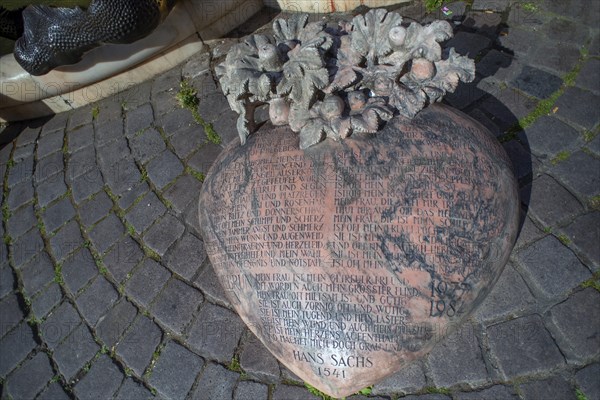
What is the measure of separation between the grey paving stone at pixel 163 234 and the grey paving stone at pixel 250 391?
1.20m

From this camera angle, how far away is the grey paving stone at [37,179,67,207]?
412cm

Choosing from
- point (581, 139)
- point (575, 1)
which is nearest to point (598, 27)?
point (575, 1)

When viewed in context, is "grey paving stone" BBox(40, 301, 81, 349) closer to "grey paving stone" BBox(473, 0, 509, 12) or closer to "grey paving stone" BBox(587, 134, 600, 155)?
"grey paving stone" BBox(587, 134, 600, 155)

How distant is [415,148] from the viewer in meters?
2.65

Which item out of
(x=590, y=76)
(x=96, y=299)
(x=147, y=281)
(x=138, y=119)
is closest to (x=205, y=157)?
(x=138, y=119)

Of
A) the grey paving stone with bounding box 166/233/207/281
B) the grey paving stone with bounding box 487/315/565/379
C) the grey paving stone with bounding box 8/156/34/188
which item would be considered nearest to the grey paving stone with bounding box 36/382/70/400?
the grey paving stone with bounding box 166/233/207/281

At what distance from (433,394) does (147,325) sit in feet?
6.52

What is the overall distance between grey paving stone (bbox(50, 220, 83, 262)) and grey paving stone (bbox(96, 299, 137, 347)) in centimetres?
74

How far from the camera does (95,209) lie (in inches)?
153

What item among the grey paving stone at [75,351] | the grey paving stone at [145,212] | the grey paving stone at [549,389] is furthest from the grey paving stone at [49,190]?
the grey paving stone at [549,389]

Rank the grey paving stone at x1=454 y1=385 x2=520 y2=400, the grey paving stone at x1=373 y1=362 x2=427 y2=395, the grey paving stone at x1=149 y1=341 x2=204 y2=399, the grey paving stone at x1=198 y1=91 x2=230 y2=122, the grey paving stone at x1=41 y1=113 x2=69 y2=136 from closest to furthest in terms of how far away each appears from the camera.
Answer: the grey paving stone at x1=454 y1=385 x2=520 y2=400, the grey paving stone at x1=373 y1=362 x2=427 y2=395, the grey paving stone at x1=149 y1=341 x2=204 y2=399, the grey paving stone at x1=198 y1=91 x2=230 y2=122, the grey paving stone at x1=41 y1=113 x2=69 y2=136

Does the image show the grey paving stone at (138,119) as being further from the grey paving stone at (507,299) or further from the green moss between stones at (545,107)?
the grey paving stone at (507,299)

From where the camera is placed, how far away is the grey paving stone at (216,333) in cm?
303

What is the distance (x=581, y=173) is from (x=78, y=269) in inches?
151
